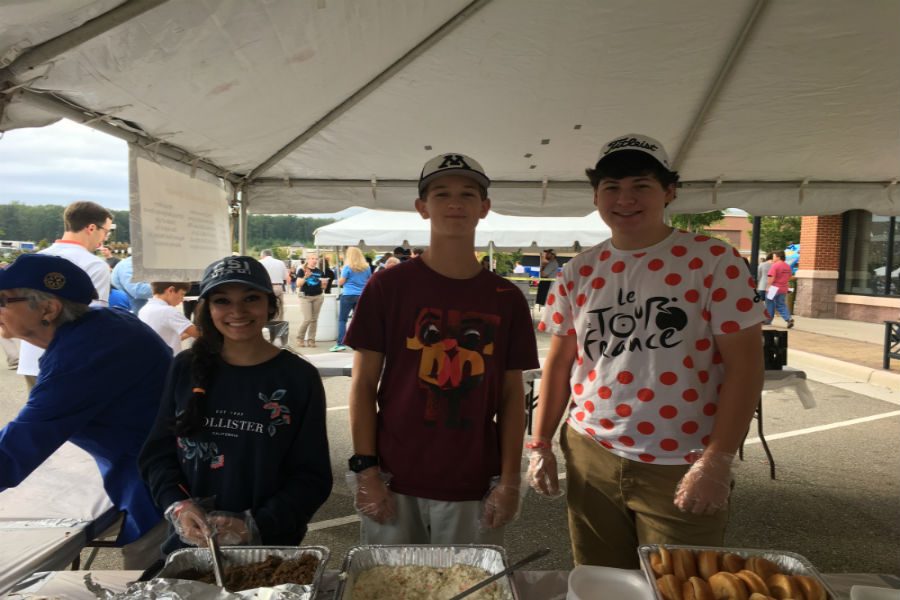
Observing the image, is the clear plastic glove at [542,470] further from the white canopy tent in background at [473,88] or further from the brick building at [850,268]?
the brick building at [850,268]

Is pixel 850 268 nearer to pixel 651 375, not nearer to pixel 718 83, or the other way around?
pixel 718 83

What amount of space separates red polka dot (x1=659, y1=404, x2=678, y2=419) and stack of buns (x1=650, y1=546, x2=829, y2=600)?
440mm

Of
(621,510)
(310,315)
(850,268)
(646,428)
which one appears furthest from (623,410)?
(850,268)

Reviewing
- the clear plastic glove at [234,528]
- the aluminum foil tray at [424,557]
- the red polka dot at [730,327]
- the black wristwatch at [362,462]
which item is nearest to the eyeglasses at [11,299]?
the clear plastic glove at [234,528]

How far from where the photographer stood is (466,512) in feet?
5.53

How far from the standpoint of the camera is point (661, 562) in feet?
3.91

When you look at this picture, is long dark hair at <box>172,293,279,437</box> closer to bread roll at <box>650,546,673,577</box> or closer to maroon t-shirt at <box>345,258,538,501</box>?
maroon t-shirt at <box>345,258,538,501</box>

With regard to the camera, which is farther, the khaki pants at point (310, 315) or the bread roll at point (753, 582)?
the khaki pants at point (310, 315)

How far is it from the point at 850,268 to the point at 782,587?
16619mm

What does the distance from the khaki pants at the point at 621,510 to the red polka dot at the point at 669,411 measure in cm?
16

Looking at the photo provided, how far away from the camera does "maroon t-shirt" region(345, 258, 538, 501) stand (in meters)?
1.65

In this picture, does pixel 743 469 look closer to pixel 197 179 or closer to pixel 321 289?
pixel 197 179

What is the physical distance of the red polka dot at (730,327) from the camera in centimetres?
153

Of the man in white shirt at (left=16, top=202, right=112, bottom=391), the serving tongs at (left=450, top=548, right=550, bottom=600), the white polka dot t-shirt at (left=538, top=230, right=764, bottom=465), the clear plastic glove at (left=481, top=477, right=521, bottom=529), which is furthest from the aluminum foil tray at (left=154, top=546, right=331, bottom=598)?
the man in white shirt at (left=16, top=202, right=112, bottom=391)
